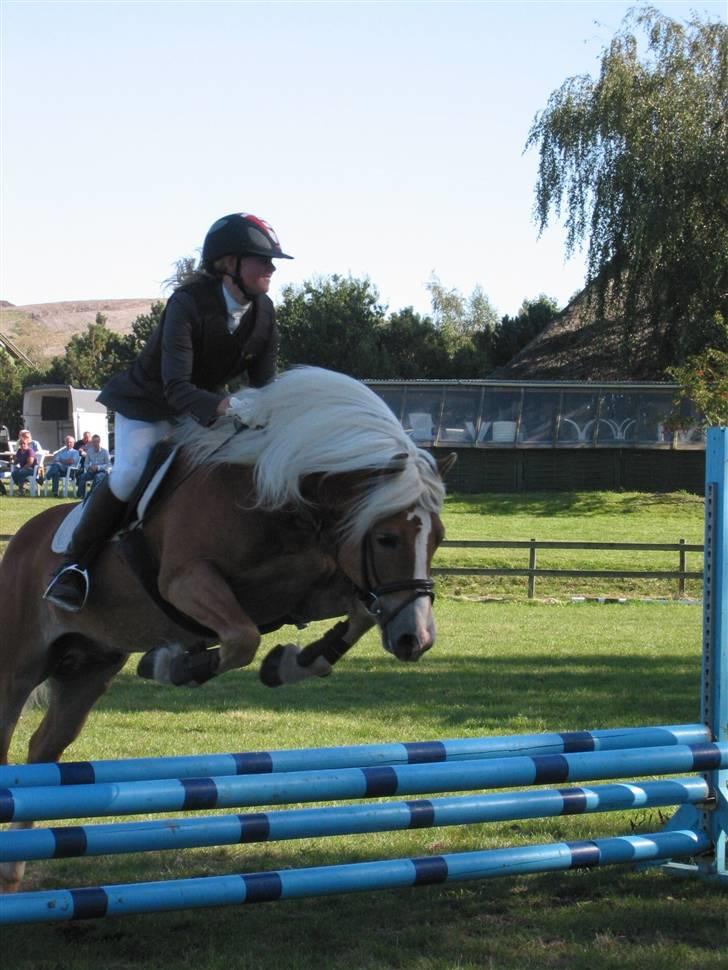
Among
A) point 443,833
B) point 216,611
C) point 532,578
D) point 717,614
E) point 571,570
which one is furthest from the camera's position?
point 571,570

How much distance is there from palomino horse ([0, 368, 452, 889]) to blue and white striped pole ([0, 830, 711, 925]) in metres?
0.79

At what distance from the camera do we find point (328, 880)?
4.43 m

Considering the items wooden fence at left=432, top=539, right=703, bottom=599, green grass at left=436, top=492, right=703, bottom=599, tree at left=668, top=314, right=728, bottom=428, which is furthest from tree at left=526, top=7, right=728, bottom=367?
wooden fence at left=432, top=539, right=703, bottom=599

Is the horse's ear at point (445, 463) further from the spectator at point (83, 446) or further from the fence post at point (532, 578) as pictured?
the spectator at point (83, 446)

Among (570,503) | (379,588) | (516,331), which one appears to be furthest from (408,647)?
(516,331)

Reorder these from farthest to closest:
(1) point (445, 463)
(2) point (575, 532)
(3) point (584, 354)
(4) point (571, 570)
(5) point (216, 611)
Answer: (3) point (584, 354), (2) point (575, 532), (4) point (571, 570), (1) point (445, 463), (5) point (216, 611)

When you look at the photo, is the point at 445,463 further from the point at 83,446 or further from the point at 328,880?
the point at 83,446

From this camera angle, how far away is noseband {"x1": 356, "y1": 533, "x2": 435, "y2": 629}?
459cm

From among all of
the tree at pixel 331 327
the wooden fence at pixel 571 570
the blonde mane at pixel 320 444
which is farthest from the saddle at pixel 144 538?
the tree at pixel 331 327

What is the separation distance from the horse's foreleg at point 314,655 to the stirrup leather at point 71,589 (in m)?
0.92

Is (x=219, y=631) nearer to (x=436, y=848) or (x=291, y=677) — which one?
(x=291, y=677)

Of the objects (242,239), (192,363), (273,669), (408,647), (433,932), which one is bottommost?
(433,932)

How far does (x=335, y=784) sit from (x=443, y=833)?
7.15ft

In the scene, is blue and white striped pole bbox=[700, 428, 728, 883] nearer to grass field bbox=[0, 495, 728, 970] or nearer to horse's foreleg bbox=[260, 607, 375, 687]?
grass field bbox=[0, 495, 728, 970]
